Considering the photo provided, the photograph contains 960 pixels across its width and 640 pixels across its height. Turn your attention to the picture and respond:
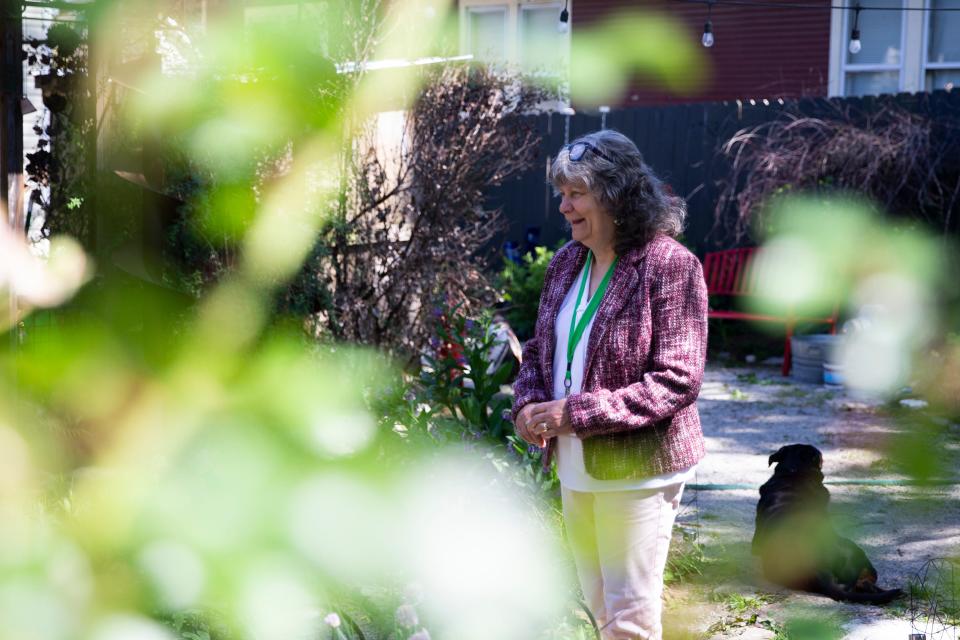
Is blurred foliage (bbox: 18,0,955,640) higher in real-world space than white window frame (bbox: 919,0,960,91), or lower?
lower

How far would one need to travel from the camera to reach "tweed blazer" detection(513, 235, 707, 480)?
238 cm

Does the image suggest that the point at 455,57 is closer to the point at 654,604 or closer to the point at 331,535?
the point at 331,535

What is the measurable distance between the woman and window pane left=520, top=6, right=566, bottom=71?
1217 cm

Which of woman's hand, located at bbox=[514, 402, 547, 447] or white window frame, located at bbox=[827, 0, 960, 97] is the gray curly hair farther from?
white window frame, located at bbox=[827, 0, 960, 97]

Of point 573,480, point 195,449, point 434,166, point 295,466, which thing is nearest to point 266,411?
point 195,449

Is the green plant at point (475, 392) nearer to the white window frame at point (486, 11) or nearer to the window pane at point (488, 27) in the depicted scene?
the white window frame at point (486, 11)

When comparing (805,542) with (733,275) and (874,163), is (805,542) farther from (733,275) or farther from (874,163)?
(733,275)

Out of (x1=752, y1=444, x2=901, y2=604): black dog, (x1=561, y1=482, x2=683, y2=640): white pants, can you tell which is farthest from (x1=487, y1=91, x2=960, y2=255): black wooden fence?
(x1=561, y1=482, x2=683, y2=640): white pants

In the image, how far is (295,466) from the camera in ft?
14.1

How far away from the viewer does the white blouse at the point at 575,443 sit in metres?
2.50

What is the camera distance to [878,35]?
40.8ft

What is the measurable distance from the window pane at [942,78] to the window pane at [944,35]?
0.13 meters

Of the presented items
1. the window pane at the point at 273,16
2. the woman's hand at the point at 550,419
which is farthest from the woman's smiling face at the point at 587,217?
the window pane at the point at 273,16

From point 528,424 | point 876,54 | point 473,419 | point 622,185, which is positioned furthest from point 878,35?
point 528,424
